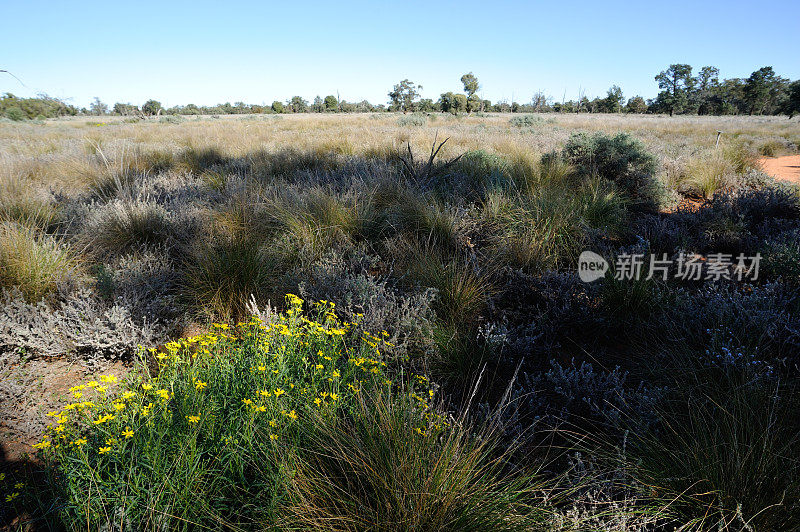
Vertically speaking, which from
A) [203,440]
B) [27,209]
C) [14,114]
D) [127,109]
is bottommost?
[203,440]

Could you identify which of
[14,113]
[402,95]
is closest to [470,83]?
[402,95]

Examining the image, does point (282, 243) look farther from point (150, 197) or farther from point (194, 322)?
point (150, 197)

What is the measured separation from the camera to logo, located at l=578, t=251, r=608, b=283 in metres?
3.51

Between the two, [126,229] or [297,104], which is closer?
[126,229]

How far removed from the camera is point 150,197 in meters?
5.60

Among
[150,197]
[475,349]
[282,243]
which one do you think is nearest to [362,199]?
[282,243]

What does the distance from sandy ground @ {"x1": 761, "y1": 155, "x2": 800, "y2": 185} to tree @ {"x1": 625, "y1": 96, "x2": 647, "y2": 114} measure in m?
58.5

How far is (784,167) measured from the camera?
9.77 metres

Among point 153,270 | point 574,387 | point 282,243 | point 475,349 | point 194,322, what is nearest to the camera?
point 574,387

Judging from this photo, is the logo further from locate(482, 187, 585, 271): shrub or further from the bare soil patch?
A: the bare soil patch

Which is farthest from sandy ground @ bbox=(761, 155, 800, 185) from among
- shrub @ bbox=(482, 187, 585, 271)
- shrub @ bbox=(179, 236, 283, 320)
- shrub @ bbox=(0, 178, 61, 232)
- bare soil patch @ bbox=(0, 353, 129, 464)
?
shrub @ bbox=(0, 178, 61, 232)

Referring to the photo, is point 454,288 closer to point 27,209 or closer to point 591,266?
point 591,266

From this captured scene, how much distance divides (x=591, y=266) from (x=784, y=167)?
9.87 metres

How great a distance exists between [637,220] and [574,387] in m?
3.75
